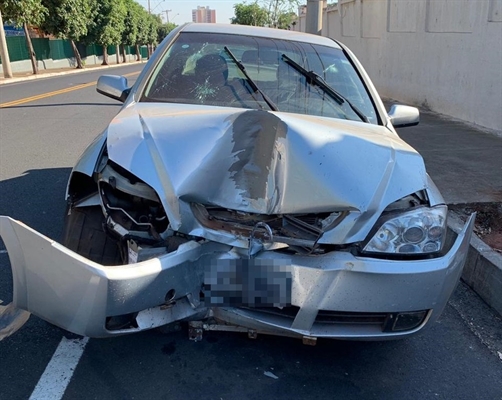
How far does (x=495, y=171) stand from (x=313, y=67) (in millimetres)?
3899

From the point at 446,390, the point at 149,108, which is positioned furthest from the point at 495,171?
the point at 149,108

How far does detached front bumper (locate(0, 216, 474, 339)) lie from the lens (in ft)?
6.56

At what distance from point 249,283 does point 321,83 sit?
199 centimetres

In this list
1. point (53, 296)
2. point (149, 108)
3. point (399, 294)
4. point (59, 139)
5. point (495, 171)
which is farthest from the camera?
point (59, 139)

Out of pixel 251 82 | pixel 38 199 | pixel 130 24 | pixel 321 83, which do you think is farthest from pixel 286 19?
pixel 251 82

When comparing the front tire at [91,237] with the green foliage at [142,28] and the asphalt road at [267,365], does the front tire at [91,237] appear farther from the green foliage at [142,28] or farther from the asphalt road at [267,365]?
the green foliage at [142,28]

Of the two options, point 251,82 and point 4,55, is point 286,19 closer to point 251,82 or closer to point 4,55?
point 4,55

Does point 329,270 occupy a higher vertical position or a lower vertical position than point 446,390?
higher

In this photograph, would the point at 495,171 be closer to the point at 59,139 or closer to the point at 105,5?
the point at 59,139

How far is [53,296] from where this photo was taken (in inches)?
81.8

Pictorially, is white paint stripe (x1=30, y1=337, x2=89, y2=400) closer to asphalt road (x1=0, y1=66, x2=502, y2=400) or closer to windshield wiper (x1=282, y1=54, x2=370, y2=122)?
asphalt road (x1=0, y1=66, x2=502, y2=400)

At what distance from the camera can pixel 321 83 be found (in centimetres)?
367

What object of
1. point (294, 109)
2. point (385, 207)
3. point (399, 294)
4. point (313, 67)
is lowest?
point (399, 294)

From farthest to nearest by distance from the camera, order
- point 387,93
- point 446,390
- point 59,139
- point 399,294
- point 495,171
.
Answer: point 387,93
point 59,139
point 495,171
point 446,390
point 399,294
